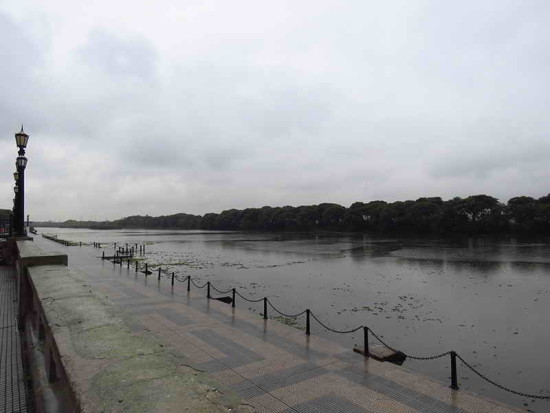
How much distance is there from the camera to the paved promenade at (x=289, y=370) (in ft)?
22.6

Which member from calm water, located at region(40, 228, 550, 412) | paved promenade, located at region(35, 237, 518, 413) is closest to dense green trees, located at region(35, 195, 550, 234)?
calm water, located at region(40, 228, 550, 412)

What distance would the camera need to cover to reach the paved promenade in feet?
22.6

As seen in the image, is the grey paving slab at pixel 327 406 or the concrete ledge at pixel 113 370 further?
the grey paving slab at pixel 327 406

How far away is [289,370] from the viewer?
8.38 m

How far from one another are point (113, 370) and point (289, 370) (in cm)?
575

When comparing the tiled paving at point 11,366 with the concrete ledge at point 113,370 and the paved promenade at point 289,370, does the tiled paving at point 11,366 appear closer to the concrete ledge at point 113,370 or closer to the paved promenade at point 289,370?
the concrete ledge at point 113,370

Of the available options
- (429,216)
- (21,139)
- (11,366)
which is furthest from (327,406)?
(429,216)

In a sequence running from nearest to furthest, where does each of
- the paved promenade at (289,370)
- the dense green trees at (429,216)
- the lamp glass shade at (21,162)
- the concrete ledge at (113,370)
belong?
the concrete ledge at (113,370) → the paved promenade at (289,370) → the lamp glass shade at (21,162) → the dense green trees at (429,216)

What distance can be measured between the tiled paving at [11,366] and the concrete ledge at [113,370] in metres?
1.40

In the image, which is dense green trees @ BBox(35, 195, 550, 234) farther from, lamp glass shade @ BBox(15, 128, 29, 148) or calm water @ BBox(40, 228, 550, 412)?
lamp glass shade @ BBox(15, 128, 29, 148)

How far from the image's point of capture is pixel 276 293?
20859 millimetres

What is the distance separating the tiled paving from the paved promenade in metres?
2.03

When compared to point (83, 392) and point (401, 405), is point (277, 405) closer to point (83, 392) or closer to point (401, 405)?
point (401, 405)

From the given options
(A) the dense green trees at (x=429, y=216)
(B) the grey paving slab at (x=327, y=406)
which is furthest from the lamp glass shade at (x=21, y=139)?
(A) the dense green trees at (x=429, y=216)
